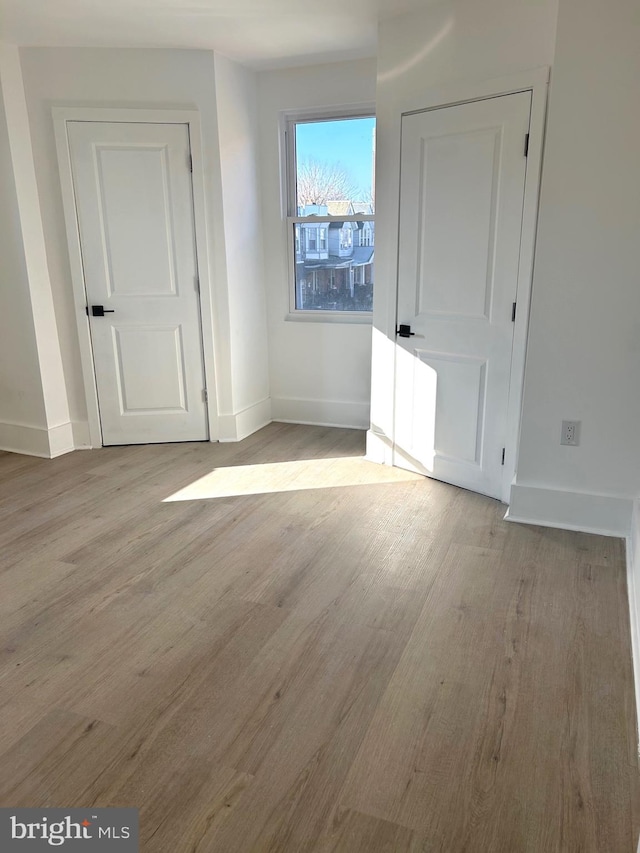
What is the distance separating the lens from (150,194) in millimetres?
4102

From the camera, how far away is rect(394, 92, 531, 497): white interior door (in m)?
3.12

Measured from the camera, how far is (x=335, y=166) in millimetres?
4445

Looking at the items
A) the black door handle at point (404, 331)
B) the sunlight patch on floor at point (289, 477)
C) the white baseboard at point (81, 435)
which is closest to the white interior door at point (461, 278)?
the black door handle at point (404, 331)

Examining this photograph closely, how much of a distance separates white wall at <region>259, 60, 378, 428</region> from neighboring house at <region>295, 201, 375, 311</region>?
144 mm

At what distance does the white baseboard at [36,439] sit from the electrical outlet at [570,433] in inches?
128

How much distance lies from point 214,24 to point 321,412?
2663mm

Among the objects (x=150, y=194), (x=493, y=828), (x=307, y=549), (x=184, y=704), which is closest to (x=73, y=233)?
(x=150, y=194)

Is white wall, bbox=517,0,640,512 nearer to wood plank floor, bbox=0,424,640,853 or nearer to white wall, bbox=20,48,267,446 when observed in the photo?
wood plank floor, bbox=0,424,640,853

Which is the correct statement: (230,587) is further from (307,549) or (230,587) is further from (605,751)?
(605,751)

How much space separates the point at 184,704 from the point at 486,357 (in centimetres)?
229

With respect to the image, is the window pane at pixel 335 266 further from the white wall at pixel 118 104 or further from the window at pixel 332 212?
the white wall at pixel 118 104

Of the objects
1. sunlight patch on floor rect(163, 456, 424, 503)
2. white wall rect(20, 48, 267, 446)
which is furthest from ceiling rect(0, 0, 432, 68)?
sunlight patch on floor rect(163, 456, 424, 503)

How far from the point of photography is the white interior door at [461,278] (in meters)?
3.12

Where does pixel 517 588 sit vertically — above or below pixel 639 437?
below
